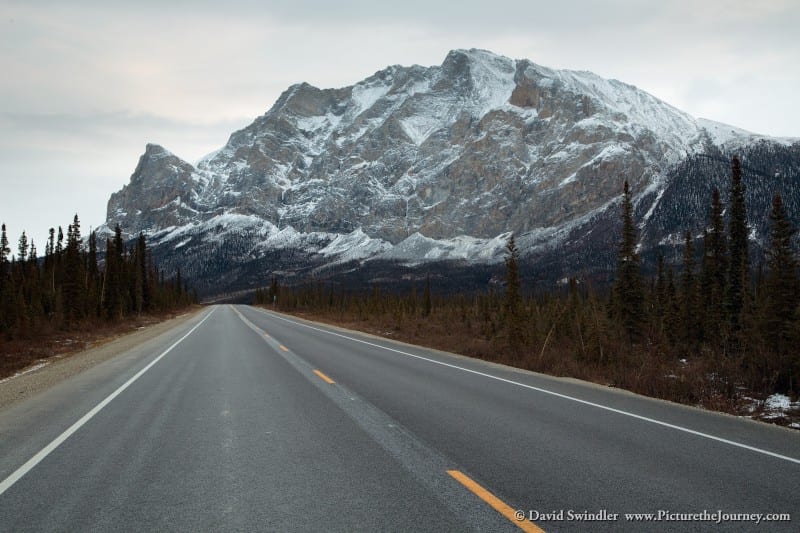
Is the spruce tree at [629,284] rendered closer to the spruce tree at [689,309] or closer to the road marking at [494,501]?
the spruce tree at [689,309]

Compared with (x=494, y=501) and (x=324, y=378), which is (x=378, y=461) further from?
(x=324, y=378)

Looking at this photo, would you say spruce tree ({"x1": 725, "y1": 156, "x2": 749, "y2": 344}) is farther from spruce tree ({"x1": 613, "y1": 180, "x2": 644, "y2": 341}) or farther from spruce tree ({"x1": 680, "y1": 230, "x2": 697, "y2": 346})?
spruce tree ({"x1": 613, "y1": 180, "x2": 644, "y2": 341})

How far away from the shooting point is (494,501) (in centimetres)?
464

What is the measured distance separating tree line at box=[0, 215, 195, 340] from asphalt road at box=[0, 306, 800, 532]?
2683cm

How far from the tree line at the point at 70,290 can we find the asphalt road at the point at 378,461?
26.8 meters

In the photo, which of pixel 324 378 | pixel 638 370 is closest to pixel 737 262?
pixel 638 370

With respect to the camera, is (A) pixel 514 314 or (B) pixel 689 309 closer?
(A) pixel 514 314

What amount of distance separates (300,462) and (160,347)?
1789cm

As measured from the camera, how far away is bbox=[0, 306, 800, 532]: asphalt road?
440cm

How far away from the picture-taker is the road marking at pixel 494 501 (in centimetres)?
416

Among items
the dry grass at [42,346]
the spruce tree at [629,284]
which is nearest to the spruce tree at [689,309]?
the spruce tree at [629,284]

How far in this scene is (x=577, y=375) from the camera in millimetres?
14445

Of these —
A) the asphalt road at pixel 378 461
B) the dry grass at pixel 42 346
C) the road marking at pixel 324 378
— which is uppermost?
the asphalt road at pixel 378 461

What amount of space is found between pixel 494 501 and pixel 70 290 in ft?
174
